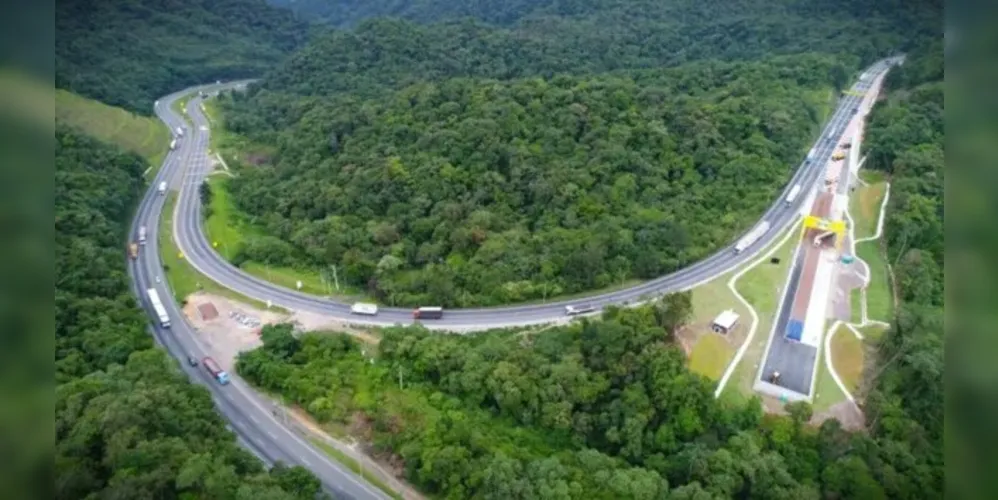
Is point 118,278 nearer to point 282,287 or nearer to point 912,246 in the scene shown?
point 282,287

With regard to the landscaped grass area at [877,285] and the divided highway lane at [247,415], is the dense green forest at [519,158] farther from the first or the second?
the landscaped grass area at [877,285]

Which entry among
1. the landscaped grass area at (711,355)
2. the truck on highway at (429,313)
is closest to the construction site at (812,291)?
the landscaped grass area at (711,355)

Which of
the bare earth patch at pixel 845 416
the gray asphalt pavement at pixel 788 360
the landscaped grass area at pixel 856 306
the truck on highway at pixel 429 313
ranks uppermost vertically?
the landscaped grass area at pixel 856 306

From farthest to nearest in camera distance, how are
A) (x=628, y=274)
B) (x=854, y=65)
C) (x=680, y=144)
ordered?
(x=854, y=65), (x=680, y=144), (x=628, y=274)

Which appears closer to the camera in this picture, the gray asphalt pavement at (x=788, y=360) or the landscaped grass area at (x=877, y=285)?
the gray asphalt pavement at (x=788, y=360)

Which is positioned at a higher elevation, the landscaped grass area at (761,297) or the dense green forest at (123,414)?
the landscaped grass area at (761,297)

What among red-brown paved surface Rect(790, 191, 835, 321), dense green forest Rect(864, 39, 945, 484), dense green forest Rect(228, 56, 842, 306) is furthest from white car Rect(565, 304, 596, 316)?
dense green forest Rect(864, 39, 945, 484)
